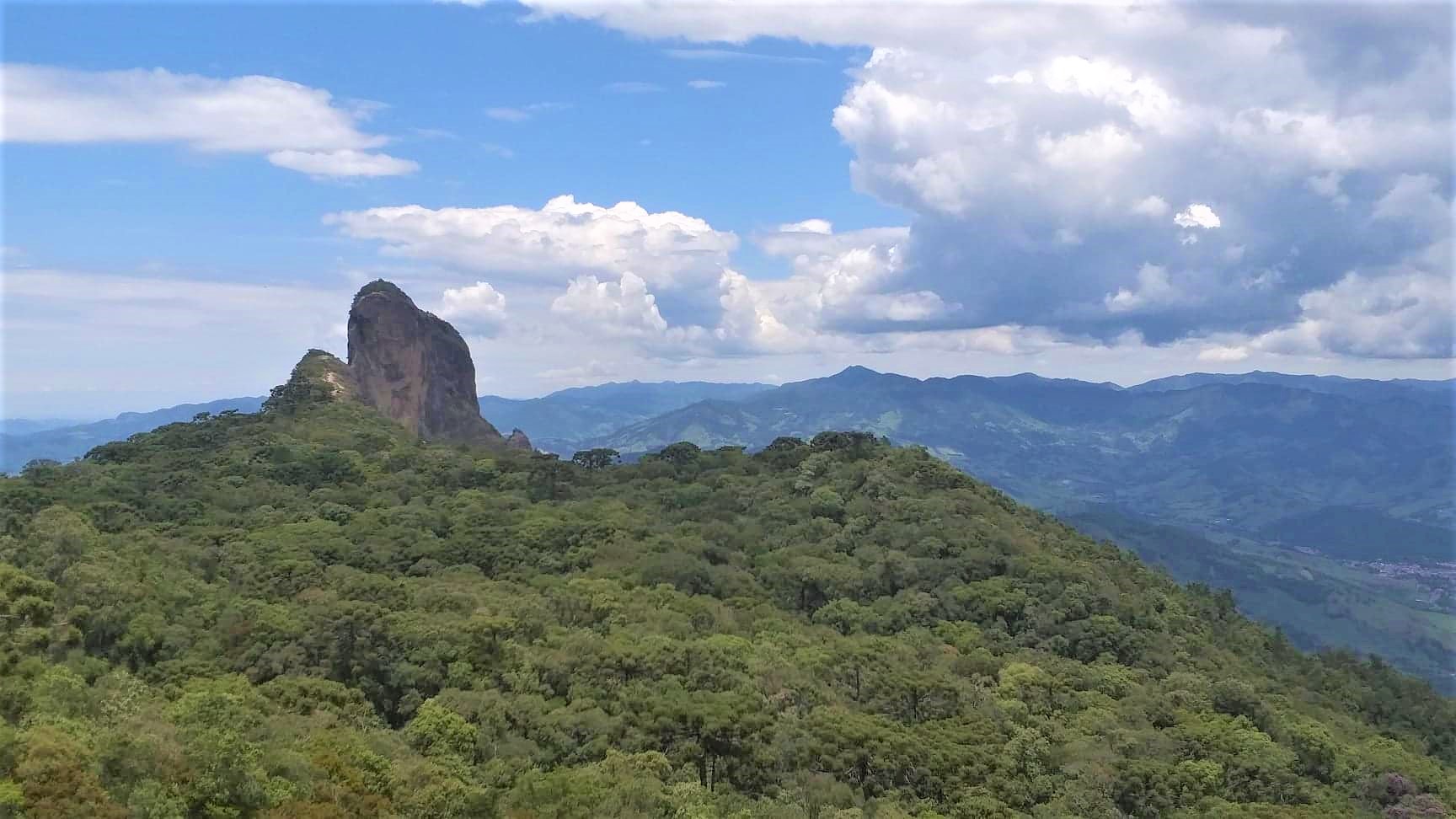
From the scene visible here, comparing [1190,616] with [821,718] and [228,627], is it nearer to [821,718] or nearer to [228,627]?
[821,718]

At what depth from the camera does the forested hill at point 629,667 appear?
108 ft

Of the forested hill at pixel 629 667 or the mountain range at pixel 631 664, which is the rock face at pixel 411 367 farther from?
the forested hill at pixel 629 667

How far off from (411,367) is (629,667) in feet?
301

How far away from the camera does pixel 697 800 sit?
3444 cm

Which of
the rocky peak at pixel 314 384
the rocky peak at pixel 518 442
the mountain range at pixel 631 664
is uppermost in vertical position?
the rocky peak at pixel 314 384

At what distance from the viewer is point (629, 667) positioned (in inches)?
1773

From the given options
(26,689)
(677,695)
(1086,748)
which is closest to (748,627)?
(677,695)

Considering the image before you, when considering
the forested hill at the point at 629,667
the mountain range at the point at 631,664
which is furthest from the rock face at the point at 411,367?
the forested hill at the point at 629,667

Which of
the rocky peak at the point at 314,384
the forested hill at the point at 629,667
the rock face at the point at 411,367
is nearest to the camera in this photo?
the forested hill at the point at 629,667

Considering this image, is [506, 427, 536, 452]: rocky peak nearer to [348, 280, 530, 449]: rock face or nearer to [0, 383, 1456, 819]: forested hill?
[348, 280, 530, 449]: rock face

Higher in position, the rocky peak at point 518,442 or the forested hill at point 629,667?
the rocky peak at point 518,442

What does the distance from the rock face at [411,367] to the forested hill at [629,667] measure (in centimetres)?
4426

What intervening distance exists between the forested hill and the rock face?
145ft

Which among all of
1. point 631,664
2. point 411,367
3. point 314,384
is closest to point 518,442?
point 411,367
